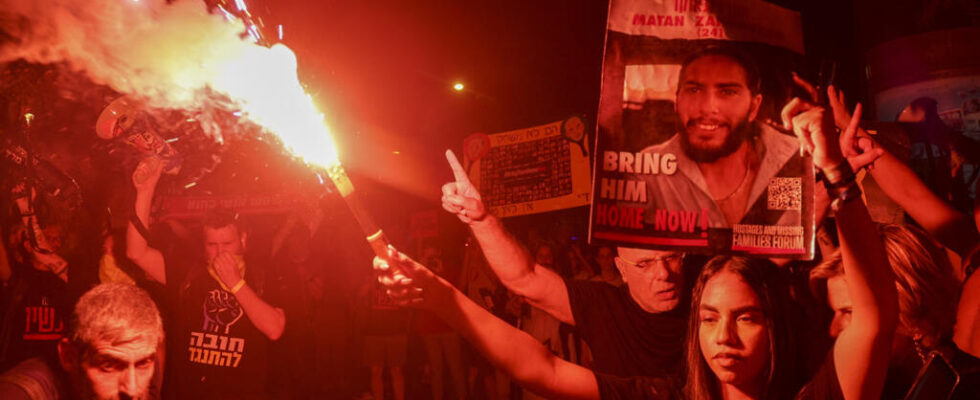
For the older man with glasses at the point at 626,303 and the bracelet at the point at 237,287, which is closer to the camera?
the older man with glasses at the point at 626,303

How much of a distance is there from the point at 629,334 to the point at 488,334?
1.06 metres

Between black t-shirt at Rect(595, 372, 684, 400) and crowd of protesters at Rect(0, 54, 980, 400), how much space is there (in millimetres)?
13

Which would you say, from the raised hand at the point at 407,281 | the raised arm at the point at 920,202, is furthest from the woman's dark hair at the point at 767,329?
the raised hand at the point at 407,281

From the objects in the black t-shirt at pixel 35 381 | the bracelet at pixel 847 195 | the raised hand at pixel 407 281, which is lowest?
the black t-shirt at pixel 35 381

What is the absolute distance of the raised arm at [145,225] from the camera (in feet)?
17.9

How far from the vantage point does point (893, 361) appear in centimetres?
336

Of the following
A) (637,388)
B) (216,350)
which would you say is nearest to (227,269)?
(216,350)

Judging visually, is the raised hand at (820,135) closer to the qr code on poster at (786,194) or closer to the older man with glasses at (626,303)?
the qr code on poster at (786,194)

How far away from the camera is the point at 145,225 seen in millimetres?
5602

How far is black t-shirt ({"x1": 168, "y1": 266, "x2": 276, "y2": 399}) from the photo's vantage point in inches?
200

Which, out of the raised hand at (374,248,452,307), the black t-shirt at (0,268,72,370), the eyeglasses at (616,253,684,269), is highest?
the eyeglasses at (616,253,684,269)

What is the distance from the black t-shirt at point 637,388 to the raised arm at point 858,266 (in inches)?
33.9

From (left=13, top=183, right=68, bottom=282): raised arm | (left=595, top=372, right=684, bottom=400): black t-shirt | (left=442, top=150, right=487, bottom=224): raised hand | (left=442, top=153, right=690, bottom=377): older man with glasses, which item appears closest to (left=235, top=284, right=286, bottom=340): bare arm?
(left=13, top=183, right=68, bottom=282): raised arm

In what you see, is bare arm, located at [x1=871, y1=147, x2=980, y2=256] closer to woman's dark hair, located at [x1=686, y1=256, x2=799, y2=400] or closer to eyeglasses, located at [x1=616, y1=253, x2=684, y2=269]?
woman's dark hair, located at [x1=686, y1=256, x2=799, y2=400]
